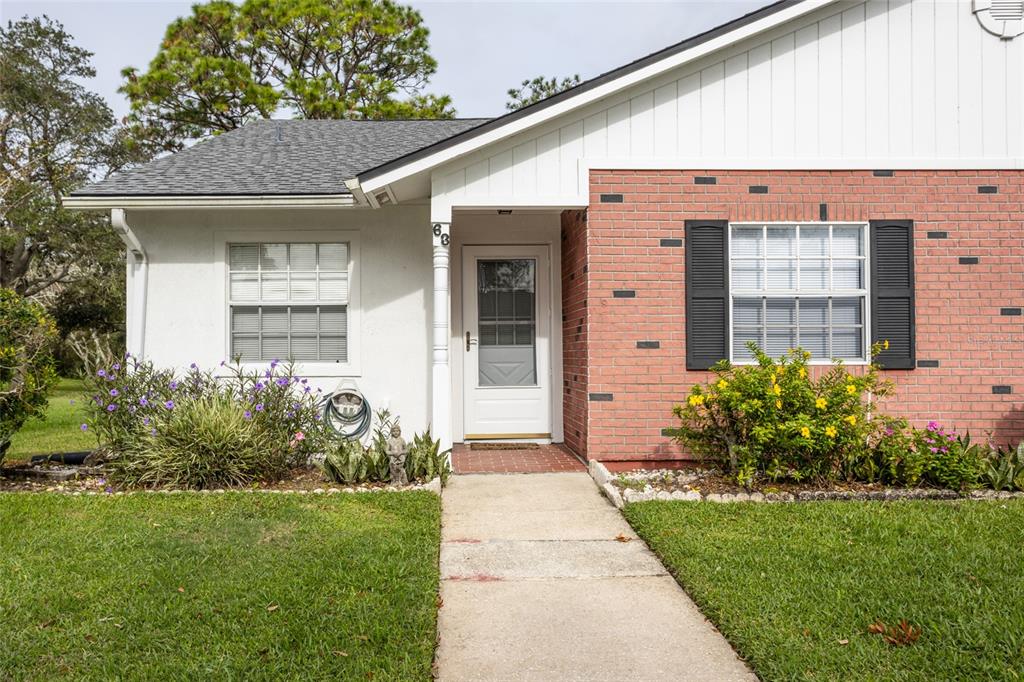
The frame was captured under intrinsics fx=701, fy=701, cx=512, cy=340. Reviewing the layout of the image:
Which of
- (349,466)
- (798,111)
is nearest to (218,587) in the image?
(349,466)

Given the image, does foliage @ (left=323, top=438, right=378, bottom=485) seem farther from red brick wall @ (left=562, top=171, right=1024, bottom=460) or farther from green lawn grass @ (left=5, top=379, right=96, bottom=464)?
green lawn grass @ (left=5, top=379, right=96, bottom=464)

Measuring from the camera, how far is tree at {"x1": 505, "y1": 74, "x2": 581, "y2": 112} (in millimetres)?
25609

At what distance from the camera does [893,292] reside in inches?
268

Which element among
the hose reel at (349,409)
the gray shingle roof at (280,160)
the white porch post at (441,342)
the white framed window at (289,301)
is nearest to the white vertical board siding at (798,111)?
the white porch post at (441,342)

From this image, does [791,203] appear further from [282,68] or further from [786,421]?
[282,68]

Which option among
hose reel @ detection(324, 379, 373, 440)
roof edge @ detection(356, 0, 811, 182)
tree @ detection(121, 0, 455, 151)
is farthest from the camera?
tree @ detection(121, 0, 455, 151)

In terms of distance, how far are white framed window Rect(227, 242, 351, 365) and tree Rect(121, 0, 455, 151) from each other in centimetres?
1525

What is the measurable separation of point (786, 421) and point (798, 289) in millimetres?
1795

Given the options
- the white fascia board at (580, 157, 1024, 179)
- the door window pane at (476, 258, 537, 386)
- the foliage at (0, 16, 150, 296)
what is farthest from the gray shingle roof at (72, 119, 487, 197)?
the foliage at (0, 16, 150, 296)

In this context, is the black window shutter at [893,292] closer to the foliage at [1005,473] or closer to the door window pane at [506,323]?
the foliage at [1005,473]

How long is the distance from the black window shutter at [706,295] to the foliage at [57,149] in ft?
73.5

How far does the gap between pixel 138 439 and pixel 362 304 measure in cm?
271

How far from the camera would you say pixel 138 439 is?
6242 millimetres

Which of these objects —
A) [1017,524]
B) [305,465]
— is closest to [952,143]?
[1017,524]
